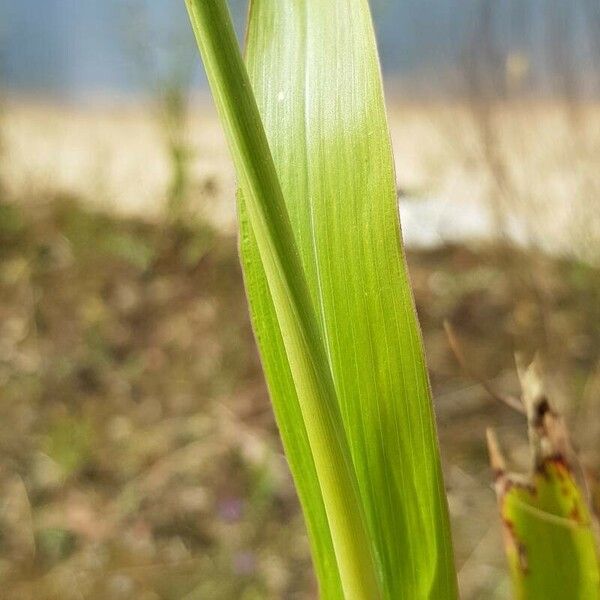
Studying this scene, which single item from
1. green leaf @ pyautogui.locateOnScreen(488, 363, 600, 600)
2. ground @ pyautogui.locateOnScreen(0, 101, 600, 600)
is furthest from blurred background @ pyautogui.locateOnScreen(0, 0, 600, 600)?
green leaf @ pyautogui.locateOnScreen(488, 363, 600, 600)

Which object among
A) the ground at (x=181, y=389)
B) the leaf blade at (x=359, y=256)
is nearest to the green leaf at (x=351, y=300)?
the leaf blade at (x=359, y=256)

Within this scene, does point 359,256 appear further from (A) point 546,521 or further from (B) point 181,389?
(B) point 181,389

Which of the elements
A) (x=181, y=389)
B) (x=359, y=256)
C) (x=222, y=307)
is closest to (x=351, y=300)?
(x=359, y=256)

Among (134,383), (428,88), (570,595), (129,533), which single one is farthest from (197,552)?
(428,88)

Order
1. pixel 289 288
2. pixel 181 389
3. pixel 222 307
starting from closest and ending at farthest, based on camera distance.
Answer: pixel 289 288 → pixel 181 389 → pixel 222 307

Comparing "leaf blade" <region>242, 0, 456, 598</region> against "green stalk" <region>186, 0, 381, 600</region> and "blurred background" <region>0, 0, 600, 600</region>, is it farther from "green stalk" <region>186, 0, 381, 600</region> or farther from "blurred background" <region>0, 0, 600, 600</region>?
"blurred background" <region>0, 0, 600, 600</region>

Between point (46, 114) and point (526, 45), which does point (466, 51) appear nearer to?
point (526, 45)
